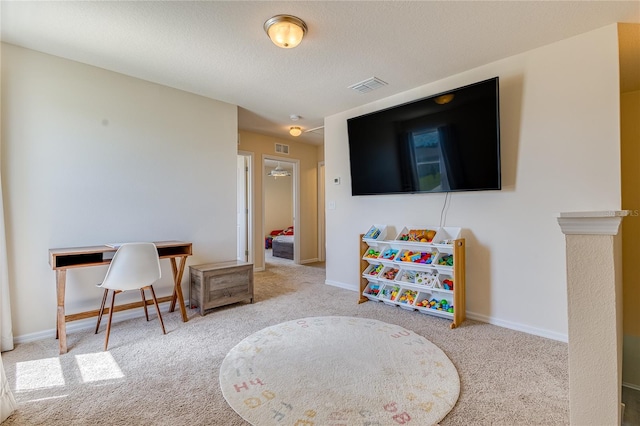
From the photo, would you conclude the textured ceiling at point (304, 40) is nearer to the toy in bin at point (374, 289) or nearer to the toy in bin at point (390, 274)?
the toy in bin at point (390, 274)

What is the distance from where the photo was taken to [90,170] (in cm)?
274

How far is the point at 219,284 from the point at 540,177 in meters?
3.29

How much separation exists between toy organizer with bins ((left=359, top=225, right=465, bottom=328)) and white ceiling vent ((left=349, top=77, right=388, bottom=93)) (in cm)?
164

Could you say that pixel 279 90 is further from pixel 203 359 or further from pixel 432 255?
pixel 203 359

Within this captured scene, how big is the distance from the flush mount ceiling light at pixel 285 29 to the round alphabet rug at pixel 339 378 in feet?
7.70

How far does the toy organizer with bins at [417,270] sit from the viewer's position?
9.09 ft

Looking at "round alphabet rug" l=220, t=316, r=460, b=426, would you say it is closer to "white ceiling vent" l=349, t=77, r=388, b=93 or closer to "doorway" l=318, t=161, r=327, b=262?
"white ceiling vent" l=349, t=77, r=388, b=93

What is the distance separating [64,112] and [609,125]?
457 cm

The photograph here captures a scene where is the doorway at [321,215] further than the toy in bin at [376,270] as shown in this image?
Yes

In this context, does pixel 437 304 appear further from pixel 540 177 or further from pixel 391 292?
pixel 540 177

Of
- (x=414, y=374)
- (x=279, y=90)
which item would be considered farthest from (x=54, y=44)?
(x=414, y=374)

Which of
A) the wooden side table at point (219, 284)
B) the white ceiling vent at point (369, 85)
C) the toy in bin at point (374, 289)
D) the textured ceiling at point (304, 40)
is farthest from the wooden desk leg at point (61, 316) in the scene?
the white ceiling vent at point (369, 85)

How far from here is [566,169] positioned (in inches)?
93.6

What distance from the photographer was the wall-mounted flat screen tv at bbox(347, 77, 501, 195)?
2596mm
